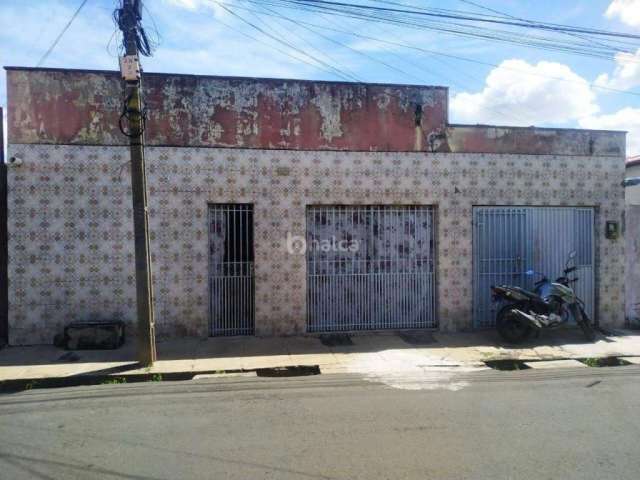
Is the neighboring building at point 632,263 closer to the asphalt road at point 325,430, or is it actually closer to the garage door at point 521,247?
the garage door at point 521,247

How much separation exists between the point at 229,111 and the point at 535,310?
21.2ft

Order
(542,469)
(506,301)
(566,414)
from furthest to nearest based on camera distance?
(506,301) < (566,414) < (542,469)

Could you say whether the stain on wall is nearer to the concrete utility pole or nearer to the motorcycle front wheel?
the motorcycle front wheel

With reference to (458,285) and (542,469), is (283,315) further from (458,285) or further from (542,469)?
(542,469)

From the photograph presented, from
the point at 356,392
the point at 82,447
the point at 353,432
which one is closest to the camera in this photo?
the point at 82,447

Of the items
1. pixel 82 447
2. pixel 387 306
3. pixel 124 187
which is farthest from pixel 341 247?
pixel 82 447

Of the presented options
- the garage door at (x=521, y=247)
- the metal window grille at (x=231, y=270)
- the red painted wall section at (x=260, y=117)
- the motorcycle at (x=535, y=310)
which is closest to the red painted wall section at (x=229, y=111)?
the red painted wall section at (x=260, y=117)

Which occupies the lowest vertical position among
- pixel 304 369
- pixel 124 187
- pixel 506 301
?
pixel 304 369

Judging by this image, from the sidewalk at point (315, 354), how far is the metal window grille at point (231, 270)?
1.15 ft

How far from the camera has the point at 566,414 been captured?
4977 millimetres

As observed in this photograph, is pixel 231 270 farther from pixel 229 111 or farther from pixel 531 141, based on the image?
pixel 531 141

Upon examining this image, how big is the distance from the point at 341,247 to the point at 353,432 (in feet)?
16.3

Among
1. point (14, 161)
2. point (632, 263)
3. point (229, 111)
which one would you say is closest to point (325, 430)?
point (229, 111)

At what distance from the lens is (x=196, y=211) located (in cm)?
865
